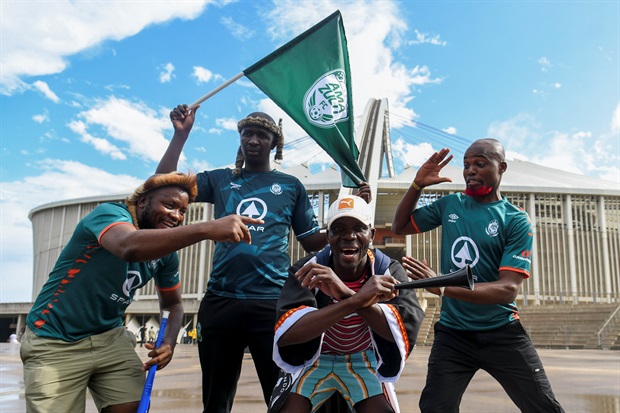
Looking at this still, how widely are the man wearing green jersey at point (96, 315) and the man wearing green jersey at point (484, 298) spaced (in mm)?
1571

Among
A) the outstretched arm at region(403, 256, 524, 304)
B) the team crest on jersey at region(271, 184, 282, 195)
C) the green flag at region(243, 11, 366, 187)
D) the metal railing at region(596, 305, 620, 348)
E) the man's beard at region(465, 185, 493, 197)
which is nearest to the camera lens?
the outstretched arm at region(403, 256, 524, 304)

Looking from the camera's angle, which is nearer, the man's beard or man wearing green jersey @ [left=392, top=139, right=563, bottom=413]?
man wearing green jersey @ [left=392, top=139, right=563, bottom=413]

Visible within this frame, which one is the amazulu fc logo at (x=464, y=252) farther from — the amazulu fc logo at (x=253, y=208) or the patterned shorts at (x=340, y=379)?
the amazulu fc logo at (x=253, y=208)

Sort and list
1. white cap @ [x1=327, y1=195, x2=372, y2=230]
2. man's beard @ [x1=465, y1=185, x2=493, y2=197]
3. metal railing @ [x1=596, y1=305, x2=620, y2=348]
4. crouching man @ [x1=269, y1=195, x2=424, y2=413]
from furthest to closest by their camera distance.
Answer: metal railing @ [x1=596, y1=305, x2=620, y2=348] → man's beard @ [x1=465, y1=185, x2=493, y2=197] → white cap @ [x1=327, y1=195, x2=372, y2=230] → crouching man @ [x1=269, y1=195, x2=424, y2=413]

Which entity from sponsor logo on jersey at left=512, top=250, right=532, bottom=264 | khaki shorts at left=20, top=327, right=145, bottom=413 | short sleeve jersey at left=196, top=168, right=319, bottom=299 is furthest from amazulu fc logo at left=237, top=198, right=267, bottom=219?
sponsor logo on jersey at left=512, top=250, right=532, bottom=264

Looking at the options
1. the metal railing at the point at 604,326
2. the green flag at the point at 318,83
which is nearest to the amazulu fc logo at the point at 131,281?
the green flag at the point at 318,83

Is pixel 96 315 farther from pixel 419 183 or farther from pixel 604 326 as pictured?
pixel 604 326

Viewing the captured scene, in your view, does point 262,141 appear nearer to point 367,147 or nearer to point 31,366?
point 31,366

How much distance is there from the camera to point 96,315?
2793mm

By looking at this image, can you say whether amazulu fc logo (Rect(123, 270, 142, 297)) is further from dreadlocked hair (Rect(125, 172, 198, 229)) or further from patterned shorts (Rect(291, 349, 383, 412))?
patterned shorts (Rect(291, 349, 383, 412))

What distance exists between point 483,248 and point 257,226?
1.52 metres

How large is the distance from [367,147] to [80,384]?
146ft

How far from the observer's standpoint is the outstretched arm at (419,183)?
12.4 feet

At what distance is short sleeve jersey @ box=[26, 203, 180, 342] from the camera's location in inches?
106
